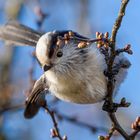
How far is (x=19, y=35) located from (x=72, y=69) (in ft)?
2.46

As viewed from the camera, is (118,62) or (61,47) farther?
(118,62)

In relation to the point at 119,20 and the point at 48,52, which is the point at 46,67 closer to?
the point at 48,52

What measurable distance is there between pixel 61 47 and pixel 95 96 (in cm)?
45

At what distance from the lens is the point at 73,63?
3285 millimetres

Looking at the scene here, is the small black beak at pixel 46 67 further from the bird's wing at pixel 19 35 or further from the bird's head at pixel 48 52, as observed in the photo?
the bird's wing at pixel 19 35

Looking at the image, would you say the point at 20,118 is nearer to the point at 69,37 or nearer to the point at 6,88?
the point at 6,88

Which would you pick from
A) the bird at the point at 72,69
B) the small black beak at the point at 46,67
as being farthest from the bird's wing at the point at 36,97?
the small black beak at the point at 46,67

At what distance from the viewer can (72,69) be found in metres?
3.28

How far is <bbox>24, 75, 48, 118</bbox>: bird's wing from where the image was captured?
3717 mm

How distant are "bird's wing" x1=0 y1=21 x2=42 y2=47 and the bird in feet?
0.97

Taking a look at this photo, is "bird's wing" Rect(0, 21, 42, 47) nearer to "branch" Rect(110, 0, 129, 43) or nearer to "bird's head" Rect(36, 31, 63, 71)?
"bird's head" Rect(36, 31, 63, 71)

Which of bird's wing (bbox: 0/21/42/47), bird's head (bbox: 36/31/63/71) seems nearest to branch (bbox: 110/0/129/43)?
bird's head (bbox: 36/31/63/71)

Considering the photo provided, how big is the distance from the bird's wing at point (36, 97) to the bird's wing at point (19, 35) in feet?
0.89

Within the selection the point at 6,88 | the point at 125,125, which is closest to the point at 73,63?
the point at 6,88
